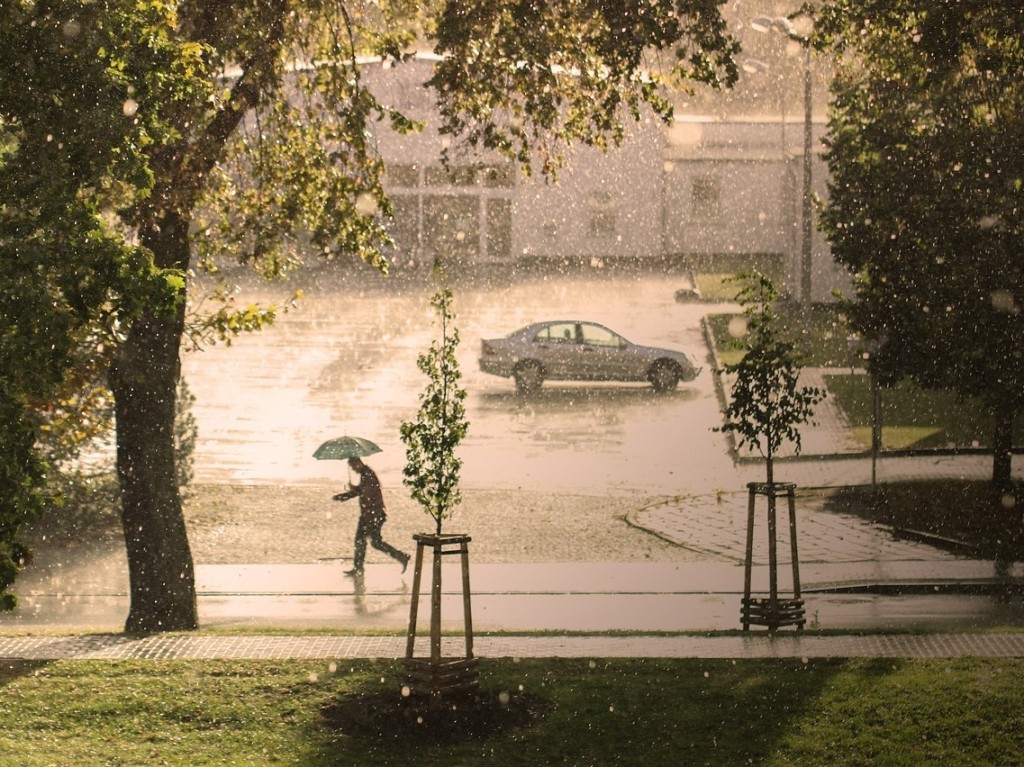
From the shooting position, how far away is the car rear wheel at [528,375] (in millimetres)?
35469

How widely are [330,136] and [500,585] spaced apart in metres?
5.82

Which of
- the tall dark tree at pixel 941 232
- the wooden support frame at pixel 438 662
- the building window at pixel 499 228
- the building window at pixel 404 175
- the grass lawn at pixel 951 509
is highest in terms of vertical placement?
the building window at pixel 404 175

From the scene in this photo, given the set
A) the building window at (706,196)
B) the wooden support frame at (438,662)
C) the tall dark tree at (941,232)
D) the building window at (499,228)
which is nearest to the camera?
the wooden support frame at (438,662)

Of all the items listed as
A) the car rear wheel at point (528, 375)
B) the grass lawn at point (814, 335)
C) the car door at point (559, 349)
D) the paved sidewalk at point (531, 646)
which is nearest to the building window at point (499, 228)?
the grass lawn at point (814, 335)

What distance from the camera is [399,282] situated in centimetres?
5419

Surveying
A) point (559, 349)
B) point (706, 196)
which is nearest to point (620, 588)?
point (559, 349)

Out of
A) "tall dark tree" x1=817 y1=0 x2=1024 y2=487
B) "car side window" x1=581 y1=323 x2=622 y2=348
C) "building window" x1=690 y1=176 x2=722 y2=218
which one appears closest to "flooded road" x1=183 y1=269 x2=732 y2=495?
"car side window" x1=581 y1=323 x2=622 y2=348

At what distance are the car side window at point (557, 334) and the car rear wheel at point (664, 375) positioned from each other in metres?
1.97

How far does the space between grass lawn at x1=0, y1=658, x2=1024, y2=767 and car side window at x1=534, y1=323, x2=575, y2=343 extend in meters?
23.1

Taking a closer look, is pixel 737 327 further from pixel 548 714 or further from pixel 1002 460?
pixel 548 714

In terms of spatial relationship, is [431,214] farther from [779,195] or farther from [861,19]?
[861,19]

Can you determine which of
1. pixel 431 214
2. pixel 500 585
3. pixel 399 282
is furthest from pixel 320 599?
pixel 431 214

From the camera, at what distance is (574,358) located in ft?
117

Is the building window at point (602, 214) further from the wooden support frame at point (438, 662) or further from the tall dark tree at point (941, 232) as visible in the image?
the wooden support frame at point (438, 662)
